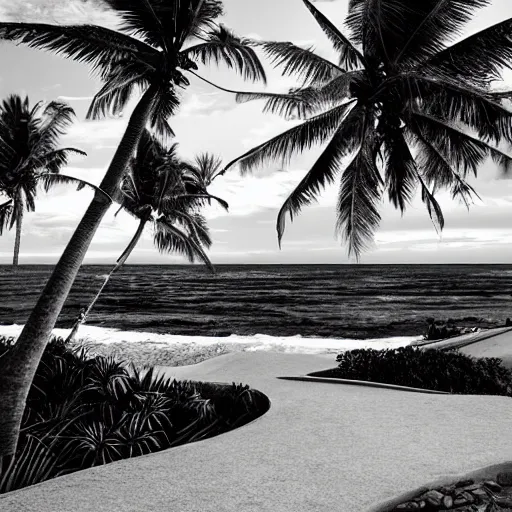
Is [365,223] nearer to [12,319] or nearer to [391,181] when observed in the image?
[391,181]

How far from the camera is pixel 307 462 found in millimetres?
4477

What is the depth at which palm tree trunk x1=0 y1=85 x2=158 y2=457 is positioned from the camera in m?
5.36

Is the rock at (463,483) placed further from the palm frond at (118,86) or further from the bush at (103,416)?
the palm frond at (118,86)

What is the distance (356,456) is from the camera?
4.62 meters

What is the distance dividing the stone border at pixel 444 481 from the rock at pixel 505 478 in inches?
1.0

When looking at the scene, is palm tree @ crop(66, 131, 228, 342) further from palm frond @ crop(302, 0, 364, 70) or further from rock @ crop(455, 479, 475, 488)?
rock @ crop(455, 479, 475, 488)


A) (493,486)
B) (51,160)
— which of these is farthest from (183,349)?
(493,486)

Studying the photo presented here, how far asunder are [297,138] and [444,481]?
31.6 ft

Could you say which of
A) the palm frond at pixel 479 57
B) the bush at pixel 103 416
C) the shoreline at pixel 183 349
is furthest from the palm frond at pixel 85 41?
the shoreline at pixel 183 349

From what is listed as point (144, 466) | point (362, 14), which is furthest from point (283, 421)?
point (362, 14)

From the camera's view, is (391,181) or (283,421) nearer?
(283,421)

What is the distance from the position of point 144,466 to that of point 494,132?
891 centimetres

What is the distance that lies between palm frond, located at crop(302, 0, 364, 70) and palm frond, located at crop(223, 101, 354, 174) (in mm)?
934

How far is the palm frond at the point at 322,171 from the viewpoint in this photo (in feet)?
41.4
